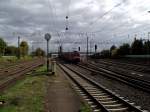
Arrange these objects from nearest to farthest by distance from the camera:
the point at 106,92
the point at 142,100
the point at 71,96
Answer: the point at 142,100
the point at 71,96
the point at 106,92

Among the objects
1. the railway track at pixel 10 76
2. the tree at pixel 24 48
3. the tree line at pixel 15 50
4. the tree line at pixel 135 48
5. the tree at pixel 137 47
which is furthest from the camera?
the tree at pixel 24 48

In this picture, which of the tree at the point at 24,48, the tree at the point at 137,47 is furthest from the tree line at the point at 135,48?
the tree at the point at 24,48

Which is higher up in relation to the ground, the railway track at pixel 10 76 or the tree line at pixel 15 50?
the tree line at pixel 15 50

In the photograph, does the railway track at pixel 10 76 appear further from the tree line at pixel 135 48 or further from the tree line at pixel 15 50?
the tree line at pixel 15 50

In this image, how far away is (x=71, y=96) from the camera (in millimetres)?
17453

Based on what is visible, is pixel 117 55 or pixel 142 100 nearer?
pixel 142 100

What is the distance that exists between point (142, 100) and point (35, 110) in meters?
5.73

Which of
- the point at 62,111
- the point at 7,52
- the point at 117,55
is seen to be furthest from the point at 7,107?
the point at 7,52

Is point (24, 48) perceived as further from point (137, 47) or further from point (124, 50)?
point (137, 47)

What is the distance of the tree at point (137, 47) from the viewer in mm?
91000

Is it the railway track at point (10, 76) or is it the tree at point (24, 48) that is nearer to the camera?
the railway track at point (10, 76)

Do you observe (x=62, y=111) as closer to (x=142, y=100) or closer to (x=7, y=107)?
(x=7, y=107)

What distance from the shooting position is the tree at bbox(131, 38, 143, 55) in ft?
299

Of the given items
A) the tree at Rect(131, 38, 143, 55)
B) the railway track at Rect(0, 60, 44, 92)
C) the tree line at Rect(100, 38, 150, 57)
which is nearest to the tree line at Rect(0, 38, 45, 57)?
the tree line at Rect(100, 38, 150, 57)
